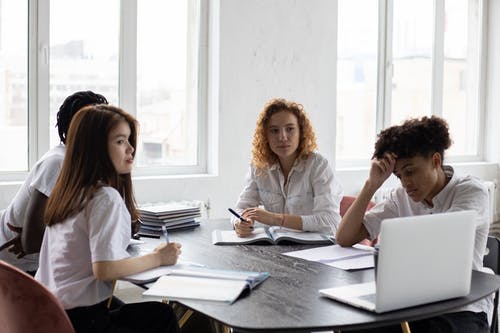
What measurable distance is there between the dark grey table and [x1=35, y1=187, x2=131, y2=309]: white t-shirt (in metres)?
0.32

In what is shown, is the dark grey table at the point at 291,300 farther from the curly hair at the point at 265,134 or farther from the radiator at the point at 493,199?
the radiator at the point at 493,199

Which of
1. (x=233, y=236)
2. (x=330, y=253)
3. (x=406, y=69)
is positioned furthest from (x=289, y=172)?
(x=406, y=69)

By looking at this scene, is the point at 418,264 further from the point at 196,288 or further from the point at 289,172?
the point at 289,172

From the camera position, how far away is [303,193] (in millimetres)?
2877

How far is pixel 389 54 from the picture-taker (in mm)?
5367

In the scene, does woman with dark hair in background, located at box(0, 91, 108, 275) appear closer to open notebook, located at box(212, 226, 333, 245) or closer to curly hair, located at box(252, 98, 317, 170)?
open notebook, located at box(212, 226, 333, 245)

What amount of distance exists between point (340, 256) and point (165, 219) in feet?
2.82

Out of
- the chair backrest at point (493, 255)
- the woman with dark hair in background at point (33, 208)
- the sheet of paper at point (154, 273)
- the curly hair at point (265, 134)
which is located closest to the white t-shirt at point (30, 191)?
the woman with dark hair in background at point (33, 208)

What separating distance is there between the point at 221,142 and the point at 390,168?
209 cm

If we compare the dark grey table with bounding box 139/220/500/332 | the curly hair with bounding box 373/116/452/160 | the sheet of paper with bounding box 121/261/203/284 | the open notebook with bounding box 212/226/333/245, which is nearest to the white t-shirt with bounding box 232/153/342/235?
the open notebook with bounding box 212/226/333/245

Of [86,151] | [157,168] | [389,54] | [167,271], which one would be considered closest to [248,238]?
[167,271]

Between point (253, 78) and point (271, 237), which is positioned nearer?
point (271, 237)

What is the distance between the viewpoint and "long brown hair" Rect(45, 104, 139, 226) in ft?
6.06

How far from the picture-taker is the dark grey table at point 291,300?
145 centimetres
